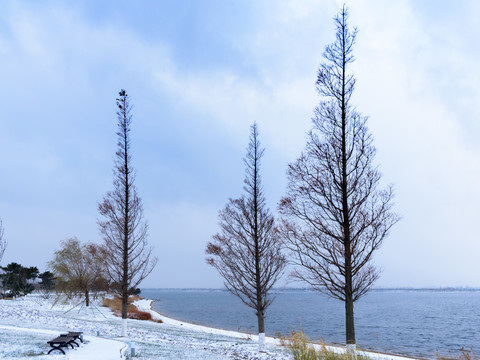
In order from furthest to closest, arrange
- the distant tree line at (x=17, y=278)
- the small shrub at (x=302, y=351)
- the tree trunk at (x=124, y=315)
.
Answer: the distant tree line at (x=17, y=278) < the tree trunk at (x=124, y=315) < the small shrub at (x=302, y=351)

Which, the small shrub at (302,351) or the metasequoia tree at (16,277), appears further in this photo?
the metasequoia tree at (16,277)

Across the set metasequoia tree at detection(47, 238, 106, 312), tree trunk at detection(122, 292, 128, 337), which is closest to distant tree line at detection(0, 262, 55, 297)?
metasequoia tree at detection(47, 238, 106, 312)

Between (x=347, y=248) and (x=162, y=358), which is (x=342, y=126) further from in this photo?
(x=162, y=358)

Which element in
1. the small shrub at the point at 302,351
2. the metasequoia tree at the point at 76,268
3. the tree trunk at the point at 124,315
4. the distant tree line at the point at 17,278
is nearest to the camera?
the small shrub at the point at 302,351

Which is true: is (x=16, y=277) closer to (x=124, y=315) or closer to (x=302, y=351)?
(x=124, y=315)

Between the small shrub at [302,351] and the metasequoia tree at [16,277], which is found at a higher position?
the small shrub at [302,351]

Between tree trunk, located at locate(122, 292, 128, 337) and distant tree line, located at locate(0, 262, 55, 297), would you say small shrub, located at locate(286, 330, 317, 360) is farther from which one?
distant tree line, located at locate(0, 262, 55, 297)

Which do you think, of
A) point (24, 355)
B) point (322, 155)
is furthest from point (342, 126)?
point (24, 355)

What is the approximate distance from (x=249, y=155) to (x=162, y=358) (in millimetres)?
9901

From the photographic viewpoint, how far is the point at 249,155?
19.1 metres

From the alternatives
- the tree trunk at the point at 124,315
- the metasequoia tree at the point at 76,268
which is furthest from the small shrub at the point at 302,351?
the metasequoia tree at the point at 76,268

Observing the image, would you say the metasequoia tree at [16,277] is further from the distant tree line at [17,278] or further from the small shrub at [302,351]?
the small shrub at [302,351]

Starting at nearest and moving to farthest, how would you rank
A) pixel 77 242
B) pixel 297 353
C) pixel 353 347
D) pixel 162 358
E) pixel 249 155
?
pixel 297 353 → pixel 353 347 → pixel 162 358 → pixel 249 155 → pixel 77 242

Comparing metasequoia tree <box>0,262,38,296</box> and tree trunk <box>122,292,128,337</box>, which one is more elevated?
tree trunk <box>122,292,128,337</box>
